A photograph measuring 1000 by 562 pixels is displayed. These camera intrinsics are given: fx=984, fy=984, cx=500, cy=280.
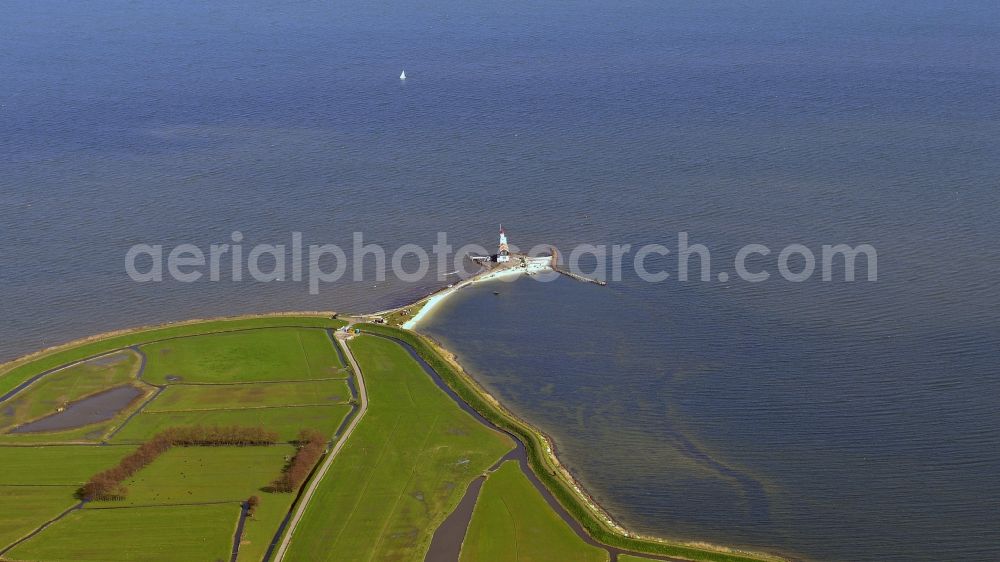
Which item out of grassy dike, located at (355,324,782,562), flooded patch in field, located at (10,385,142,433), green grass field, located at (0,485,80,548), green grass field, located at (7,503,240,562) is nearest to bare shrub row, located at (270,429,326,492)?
green grass field, located at (7,503,240,562)

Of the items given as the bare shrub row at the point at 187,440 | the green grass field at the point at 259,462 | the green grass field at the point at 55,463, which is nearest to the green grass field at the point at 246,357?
the green grass field at the point at 259,462

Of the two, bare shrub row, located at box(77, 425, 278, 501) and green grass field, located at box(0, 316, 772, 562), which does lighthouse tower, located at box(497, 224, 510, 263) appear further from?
bare shrub row, located at box(77, 425, 278, 501)

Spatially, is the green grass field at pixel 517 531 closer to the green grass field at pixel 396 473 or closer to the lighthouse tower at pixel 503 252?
the green grass field at pixel 396 473

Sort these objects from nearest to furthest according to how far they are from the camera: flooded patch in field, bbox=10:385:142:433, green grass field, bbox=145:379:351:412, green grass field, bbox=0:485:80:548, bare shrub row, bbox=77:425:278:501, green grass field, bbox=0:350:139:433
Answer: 1. green grass field, bbox=0:485:80:548
2. bare shrub row, bbox=77:425:278:501
3. flooded patch in field, bbox=10:385:142:433
4. green grass field, bbox=0:350:139:433
5. green grass field, bbox=145:379:351:412

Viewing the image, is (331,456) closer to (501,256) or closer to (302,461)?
(302,461)

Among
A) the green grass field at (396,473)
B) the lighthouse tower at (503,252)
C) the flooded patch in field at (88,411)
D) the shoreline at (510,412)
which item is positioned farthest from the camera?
the lighthouse tower at (503,252)

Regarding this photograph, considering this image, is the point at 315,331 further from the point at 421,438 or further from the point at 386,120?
the point at 386,120

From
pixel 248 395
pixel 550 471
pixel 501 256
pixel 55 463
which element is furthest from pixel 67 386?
pixel 501 256

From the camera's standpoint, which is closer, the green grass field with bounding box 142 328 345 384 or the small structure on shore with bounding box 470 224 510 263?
the green grass field with bounding box 142 328 345 384
